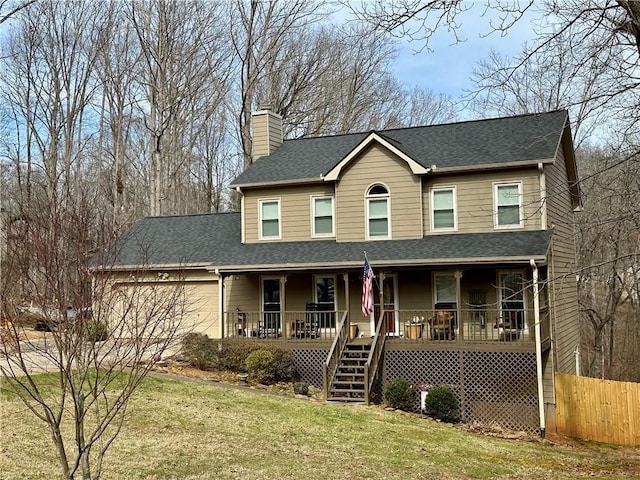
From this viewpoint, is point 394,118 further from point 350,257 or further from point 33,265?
point 33,265

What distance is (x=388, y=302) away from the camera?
20.8m

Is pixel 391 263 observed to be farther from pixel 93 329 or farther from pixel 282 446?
pixel 93 329

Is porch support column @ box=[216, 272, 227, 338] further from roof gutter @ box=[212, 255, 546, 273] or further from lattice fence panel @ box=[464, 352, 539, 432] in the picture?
lattice fence panel @ box=[464, 352, 539, 432]

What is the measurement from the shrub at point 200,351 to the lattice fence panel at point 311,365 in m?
2.47

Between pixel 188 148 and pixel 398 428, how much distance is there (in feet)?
104

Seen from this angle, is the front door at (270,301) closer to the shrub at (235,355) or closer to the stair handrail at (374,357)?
the shrub at (235,355)

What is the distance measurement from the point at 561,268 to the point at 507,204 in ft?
12.9

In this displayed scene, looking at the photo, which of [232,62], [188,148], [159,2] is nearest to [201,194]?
[188,148]

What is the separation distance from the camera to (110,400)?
14.1 metres

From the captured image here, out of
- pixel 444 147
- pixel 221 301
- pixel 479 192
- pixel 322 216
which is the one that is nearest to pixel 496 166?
pixel 479 192

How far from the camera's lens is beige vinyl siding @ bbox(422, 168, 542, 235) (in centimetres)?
1927

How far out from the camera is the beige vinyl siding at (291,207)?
21922mm

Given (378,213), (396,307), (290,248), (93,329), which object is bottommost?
(93,329)

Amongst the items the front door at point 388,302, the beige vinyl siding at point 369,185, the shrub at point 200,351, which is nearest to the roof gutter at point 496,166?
the beige vinyl siding at point 369,185
